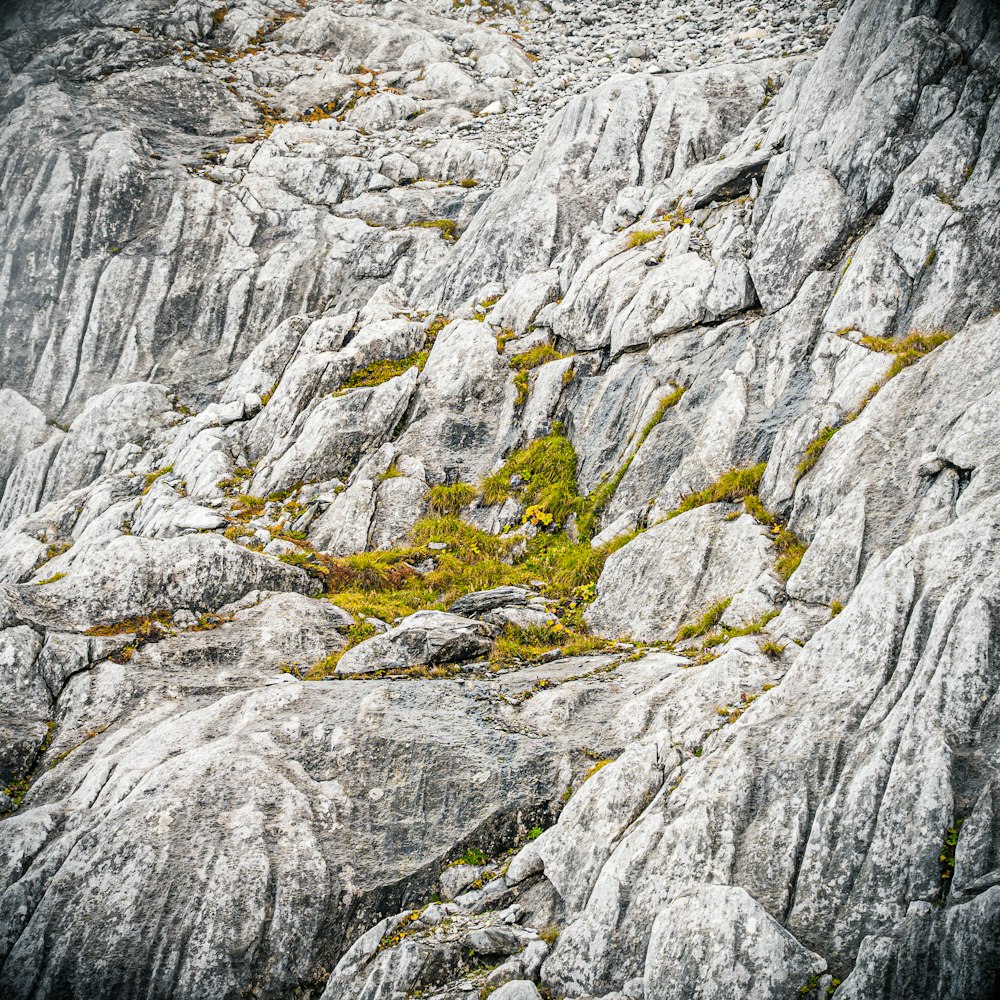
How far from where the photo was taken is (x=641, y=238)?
2738cm

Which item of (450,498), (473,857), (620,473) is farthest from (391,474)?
(473,857)

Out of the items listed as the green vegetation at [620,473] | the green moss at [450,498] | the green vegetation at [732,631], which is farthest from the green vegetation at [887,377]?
the green moss at [450,498]

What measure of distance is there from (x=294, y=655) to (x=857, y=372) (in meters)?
13.9

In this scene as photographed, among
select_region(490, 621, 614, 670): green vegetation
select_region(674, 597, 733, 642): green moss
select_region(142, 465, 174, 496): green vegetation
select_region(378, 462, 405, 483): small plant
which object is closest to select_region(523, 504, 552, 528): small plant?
select_region(378, 462, 405, 483): small plant

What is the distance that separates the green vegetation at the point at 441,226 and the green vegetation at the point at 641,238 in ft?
41.1

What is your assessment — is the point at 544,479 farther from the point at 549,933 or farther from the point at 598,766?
the point at 549,933

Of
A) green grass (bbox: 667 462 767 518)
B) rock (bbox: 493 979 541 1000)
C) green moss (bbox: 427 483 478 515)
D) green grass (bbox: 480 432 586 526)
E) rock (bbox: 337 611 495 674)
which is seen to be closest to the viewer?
rock (bbox: 493 979 541 1000)

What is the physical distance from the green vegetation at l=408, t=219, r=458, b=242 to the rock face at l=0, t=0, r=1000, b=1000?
0.47 m

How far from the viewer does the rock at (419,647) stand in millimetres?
16422

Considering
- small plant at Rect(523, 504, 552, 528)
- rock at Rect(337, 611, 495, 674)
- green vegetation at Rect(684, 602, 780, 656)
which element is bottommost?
rock at Rect(337, 611, 495, 674)

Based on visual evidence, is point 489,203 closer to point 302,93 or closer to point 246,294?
point 246,294

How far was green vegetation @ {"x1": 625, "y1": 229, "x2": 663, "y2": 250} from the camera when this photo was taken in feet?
89.3

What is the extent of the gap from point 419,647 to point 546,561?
5.28m

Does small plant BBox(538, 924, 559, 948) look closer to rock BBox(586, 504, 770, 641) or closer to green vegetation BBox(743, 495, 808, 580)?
rock BBox(586, 504, 770, 641)
